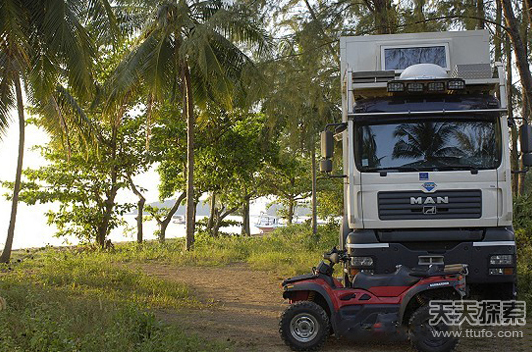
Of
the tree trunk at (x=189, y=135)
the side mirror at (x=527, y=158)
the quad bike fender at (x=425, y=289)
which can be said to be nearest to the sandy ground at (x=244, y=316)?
the quad bike fender at (x=425, y=289)

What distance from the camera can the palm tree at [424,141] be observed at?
8.21m

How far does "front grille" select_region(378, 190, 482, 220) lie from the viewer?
7957 millimetres

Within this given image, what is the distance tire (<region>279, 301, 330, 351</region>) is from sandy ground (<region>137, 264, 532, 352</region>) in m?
→ 0.25

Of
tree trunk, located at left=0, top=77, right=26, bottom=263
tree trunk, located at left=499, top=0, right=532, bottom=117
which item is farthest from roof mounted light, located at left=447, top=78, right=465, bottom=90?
tree trunk, located at left=0, top=77, right=26, bottom=263

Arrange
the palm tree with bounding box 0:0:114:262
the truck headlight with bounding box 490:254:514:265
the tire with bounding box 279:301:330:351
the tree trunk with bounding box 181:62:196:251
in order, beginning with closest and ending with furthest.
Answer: the tire with bounding box 279:301:330:351 → the truck headlight with bounding box 490:254:514:265 → the palm tree with bounding box 0:0:114:262 → the tree trunk with bounding box 181:62:196:251

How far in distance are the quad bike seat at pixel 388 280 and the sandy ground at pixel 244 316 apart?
80 centimetres

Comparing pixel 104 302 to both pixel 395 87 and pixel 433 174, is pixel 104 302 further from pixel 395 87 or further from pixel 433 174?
pixel 395 87

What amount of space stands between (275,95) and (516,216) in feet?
21.1

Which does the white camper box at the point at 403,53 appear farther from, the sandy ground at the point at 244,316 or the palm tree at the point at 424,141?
the sandy ground at the point at 244,316

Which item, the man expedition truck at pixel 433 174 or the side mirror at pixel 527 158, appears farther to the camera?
the side mirror at pixel 527 158

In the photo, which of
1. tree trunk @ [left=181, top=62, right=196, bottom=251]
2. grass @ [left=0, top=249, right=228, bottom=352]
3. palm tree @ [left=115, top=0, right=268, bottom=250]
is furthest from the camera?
tree trunk @ [left=181, top=62, right=196, bottom=251]

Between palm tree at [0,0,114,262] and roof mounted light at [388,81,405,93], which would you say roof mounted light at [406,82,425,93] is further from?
palm tree at [0,0,114,262]

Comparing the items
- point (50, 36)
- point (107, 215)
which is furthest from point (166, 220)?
point (50, 36)

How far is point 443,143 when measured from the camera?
8250 mm
